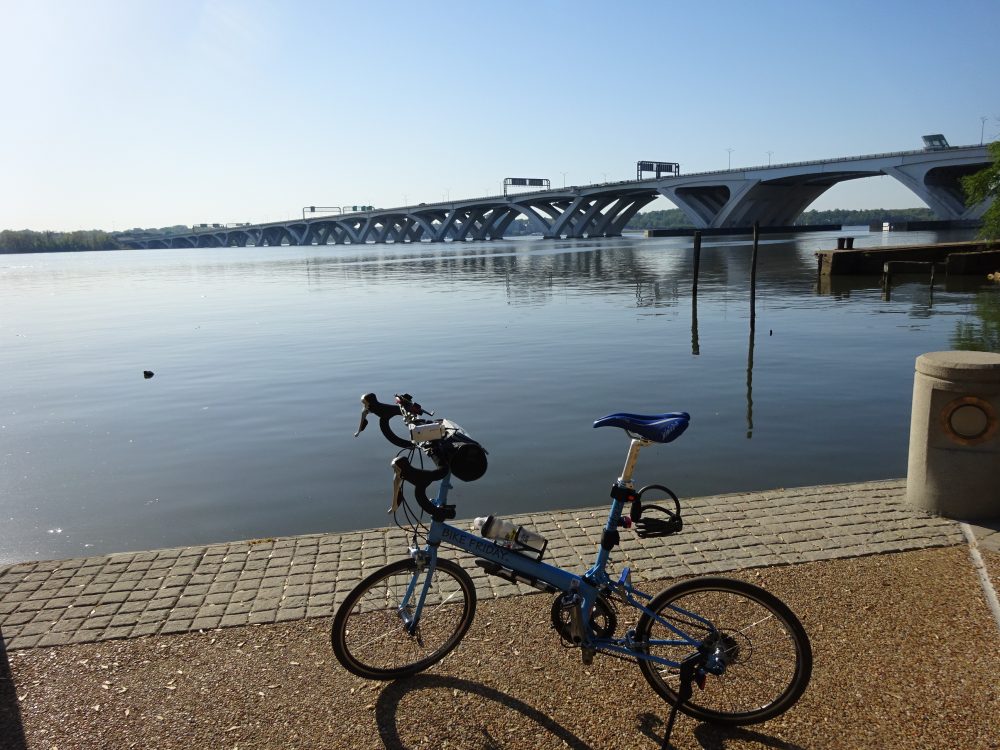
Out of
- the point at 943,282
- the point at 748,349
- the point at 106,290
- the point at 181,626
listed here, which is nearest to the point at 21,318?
the point at 106,290

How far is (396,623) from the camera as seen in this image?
174 inches

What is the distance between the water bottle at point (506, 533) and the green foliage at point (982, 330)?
614 inches

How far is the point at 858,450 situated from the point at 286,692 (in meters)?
8.33

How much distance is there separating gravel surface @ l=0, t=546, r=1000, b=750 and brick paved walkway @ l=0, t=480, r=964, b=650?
293 millimetres

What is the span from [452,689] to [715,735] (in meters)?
1.36

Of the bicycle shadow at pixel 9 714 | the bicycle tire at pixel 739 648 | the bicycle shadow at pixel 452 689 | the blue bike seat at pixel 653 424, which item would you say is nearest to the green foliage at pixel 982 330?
the bicycle tire at pixel 739 648

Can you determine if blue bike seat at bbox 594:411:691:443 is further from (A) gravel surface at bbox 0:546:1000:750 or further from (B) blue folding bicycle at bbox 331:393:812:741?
(A) gravel surface at bbox 0:546:1000:750

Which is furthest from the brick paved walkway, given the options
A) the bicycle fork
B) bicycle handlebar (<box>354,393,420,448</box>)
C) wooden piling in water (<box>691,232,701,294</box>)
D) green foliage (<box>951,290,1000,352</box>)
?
wooden piling in water (<box>691,232,701,294</box>)

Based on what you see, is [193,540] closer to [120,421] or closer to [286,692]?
[286,692]

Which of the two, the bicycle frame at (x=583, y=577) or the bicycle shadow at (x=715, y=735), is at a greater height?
the bicycle frame at (x=583, y=577)

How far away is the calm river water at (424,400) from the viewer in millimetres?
9039

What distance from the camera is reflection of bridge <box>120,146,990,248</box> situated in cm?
9119

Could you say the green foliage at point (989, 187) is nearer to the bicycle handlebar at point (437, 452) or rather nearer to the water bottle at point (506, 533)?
the water bottle at point (506, 533)

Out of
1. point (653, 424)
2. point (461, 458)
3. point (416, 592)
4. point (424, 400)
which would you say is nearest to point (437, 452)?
point (461, 458)
